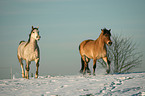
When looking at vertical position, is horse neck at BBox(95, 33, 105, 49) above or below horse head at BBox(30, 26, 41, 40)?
below

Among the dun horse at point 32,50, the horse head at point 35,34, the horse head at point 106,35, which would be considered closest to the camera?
the horse head at point 106,35

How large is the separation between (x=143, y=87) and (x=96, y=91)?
5.00 feet

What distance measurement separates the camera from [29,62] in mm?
12266

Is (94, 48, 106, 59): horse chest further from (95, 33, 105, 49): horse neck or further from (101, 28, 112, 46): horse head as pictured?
(101, 28, 112, 46): horse head

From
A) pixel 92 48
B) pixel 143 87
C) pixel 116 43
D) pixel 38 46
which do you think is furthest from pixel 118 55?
pixel 143 87

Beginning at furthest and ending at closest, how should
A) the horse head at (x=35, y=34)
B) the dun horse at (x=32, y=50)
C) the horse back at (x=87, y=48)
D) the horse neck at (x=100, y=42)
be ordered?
the horse back at (x=87, y=48) → the dun horse at (x=32, y=50) → the horse head at (x=35, y=34) → the horse neck at (x=100, y=42)

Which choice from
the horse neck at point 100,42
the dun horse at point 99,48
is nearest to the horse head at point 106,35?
the dun horse at point 99,48

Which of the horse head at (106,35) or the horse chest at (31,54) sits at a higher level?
the horse head at (106,35)

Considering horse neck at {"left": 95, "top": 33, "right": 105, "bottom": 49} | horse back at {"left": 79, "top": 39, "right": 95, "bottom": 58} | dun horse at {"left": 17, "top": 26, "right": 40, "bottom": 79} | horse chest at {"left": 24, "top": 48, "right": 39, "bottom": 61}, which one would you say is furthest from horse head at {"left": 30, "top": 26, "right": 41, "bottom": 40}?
horse neck at {"left": 95, "top": 33, "right": 105, "bottom": 49}

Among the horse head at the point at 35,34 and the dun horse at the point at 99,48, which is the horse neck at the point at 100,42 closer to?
the dun horse at the point at 99,48

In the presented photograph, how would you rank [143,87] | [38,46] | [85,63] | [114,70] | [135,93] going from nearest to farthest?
[135,93] → [143,87] → [38,46] → [85,63] → [114,70]

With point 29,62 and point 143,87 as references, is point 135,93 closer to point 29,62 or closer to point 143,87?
point 143,87

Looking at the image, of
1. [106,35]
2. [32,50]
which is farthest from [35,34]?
[106,35]

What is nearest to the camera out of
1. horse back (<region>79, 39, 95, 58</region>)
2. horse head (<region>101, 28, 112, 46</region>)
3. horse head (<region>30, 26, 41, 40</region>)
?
horse head (<region>101, 28, 112, 46</region>)
